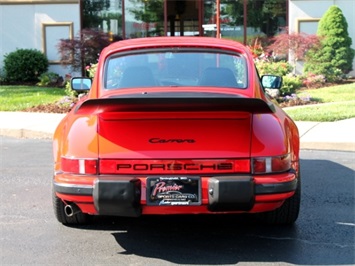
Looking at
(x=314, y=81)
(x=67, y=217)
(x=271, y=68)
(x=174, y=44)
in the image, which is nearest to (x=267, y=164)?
(x=174, y=44)

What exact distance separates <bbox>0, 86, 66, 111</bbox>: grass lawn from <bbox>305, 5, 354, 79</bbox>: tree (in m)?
7.04

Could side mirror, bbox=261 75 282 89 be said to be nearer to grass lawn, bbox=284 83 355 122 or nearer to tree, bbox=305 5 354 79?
grass lawn, bbox=284 83 355 122

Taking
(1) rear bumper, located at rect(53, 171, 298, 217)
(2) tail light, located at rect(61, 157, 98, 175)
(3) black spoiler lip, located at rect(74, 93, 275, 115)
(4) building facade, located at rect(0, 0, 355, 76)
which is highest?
(4) building facade, located at rect(0, 0, 355, 76)

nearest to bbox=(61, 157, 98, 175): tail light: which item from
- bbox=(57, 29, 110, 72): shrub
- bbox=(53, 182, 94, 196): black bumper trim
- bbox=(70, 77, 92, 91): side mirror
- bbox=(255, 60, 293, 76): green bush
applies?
bbox=(53, 182, 94, 196): black bumper trim

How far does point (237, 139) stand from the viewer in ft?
14.3

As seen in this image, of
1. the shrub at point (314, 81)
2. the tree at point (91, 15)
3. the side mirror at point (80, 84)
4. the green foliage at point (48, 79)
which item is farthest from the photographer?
the tree at point (91, 15)

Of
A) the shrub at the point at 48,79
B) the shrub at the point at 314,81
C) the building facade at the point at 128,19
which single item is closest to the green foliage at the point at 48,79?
the shrub at the point at 48,79

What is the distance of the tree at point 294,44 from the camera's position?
53.3ft

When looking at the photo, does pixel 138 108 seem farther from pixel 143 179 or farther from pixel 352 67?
pixel 352 67

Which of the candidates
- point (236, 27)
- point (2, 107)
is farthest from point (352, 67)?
point (2, 107)

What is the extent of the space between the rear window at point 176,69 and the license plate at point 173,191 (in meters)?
1.17

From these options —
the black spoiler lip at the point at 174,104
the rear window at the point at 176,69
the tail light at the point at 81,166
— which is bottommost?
the tail light at the point at 81,166

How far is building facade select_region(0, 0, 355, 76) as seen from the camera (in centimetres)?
1872

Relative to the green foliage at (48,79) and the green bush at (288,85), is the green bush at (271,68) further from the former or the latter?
the green foliage at (48,79)
